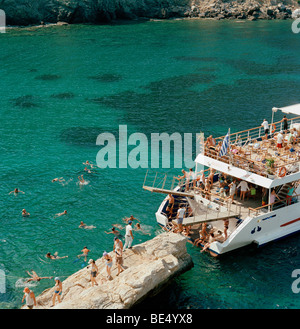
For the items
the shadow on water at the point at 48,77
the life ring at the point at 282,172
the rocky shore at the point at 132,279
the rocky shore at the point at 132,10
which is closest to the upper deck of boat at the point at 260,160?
the life ring at the point at 282,172

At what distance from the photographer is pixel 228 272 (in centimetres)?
3030

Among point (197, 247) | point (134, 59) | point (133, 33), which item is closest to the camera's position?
point (197, 247)

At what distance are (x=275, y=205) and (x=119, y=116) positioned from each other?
1212 inches

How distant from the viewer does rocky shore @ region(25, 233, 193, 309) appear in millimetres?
24297

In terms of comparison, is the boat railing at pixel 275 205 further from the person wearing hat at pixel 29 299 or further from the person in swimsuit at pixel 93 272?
the person wearing hat at pixel 29 299

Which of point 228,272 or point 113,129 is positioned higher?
point 113,129

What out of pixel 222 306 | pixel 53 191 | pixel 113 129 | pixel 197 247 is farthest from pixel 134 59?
pixel 222 306

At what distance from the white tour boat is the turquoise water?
4.57 ft

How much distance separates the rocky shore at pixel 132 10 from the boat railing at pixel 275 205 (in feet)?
333

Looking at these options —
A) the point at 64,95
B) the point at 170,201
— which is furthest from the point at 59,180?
the point at 64,95

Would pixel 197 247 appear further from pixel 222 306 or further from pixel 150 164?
pixel 150 164

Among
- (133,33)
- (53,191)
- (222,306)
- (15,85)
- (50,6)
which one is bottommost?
(222,306)

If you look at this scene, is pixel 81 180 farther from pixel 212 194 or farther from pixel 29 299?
pixel 29 299
